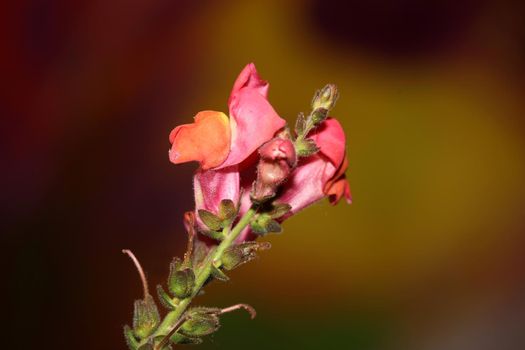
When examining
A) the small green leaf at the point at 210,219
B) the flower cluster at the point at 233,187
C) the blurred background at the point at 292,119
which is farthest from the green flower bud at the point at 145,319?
the blurred background at the point at 292,119

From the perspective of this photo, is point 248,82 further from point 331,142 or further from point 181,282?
point 181,282

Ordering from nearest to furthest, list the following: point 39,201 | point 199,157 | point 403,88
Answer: point 199,157 < point 39,201 < point 403,88

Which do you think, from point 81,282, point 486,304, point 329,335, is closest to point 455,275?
point 486,304

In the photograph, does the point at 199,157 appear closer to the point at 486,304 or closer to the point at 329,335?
the point at 329,335

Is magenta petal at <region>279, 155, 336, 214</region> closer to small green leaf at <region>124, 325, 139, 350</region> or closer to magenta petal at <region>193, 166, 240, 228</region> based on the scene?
magenta petal at <region>193, 166, 240, 228</region>

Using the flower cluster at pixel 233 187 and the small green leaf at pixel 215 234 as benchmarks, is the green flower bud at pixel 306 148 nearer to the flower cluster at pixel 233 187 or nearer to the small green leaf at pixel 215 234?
the flower cluster at pixel 233 187

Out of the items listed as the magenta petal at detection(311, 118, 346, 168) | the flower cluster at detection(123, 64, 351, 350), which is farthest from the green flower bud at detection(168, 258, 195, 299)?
the magenta petal at detection(311, 118, 346, 168)
